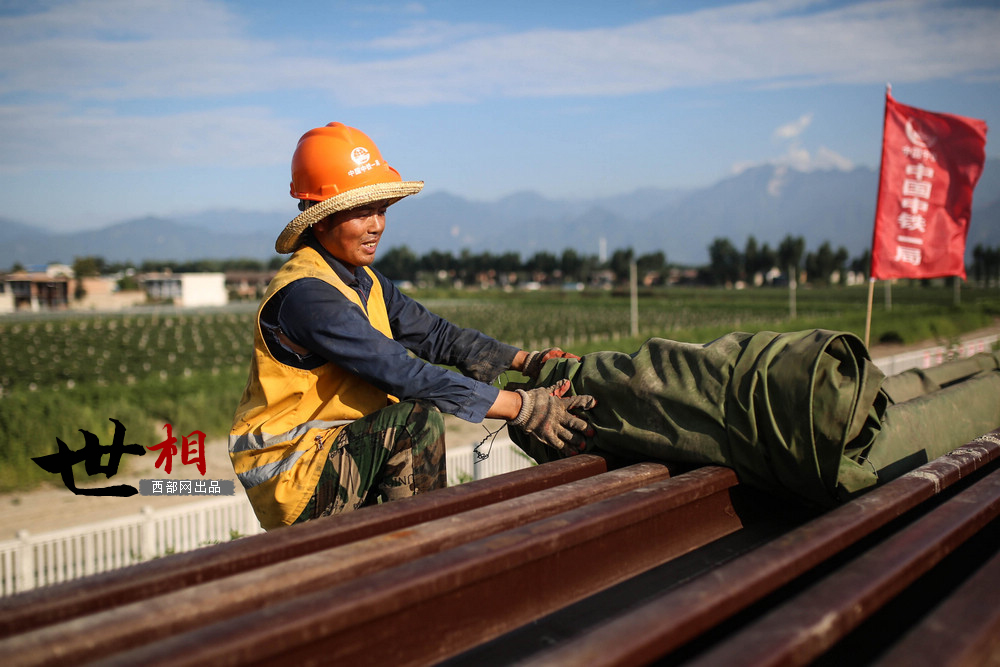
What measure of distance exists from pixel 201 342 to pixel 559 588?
40745 millimetres

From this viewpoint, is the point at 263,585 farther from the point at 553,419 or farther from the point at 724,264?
the point at 724,264

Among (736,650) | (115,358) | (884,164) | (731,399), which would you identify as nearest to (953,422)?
(731,399)

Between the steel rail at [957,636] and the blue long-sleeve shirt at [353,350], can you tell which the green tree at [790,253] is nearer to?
the blue long-sleeve shirt at [353,350]

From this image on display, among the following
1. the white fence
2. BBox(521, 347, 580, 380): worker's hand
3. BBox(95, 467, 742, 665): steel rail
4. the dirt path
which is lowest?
the dirt path

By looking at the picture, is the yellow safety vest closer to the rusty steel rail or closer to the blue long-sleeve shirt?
the blue long-sleeve shirt

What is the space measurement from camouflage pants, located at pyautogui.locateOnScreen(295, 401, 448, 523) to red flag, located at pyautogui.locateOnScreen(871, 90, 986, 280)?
5.14 metres

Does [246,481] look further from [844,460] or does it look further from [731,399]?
[844,460]

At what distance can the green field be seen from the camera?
13891 millimetres

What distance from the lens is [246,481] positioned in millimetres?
2611

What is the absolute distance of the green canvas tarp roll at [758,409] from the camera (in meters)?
2.21

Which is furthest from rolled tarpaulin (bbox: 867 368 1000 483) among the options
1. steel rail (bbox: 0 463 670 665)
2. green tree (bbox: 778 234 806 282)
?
green tree (bbox: 778 234 806 282)

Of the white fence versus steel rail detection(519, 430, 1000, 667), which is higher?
steel rail detection(519, 430, 1000, 667)

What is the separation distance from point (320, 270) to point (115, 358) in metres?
34.0

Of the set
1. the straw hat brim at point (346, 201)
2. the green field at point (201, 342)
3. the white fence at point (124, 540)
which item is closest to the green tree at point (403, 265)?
the green field at point (201, 342)
